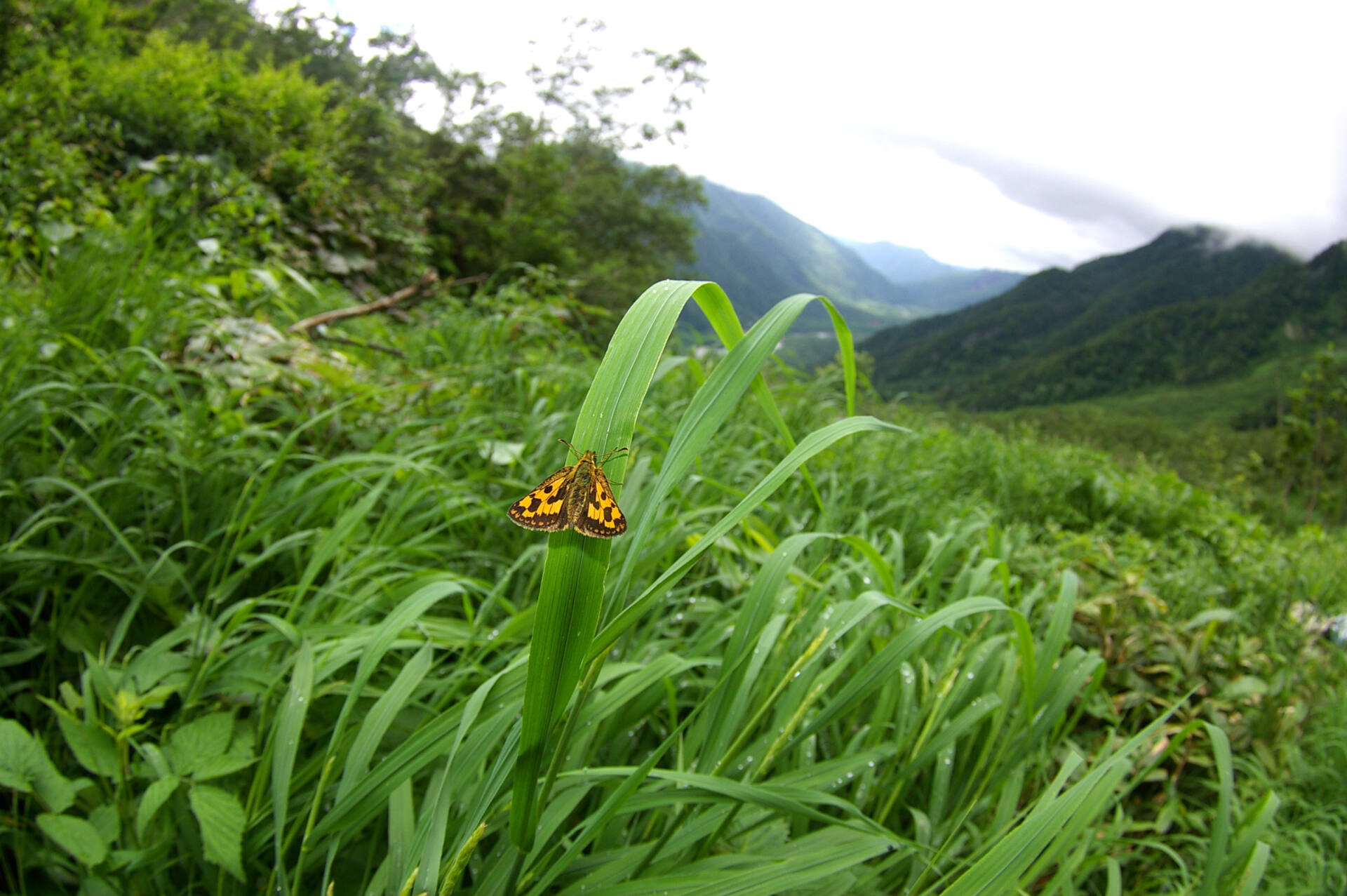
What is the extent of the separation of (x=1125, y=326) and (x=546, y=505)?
411 feet

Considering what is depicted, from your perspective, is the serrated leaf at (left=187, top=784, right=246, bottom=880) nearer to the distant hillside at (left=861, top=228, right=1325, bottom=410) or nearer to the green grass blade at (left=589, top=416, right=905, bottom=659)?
the green grass blade at (left=589, top=416, right=905, bottom=659)

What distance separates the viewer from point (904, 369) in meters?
109

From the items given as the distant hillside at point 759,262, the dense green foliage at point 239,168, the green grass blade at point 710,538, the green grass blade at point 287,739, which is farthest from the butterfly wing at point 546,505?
the distant hillside at point 759,262

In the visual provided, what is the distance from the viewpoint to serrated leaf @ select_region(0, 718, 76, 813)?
0.84 metres

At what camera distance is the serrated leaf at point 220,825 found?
0.81 m

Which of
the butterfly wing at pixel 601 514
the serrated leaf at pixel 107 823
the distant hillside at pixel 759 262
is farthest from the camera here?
the distant hillside at pixel 759 262

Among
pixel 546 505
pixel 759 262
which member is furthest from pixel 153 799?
pixel 759 262

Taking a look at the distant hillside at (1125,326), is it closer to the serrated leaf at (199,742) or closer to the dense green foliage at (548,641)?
the dense green foliage at (548,641)

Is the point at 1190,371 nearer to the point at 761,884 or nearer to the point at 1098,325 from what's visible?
the point at 1098,325

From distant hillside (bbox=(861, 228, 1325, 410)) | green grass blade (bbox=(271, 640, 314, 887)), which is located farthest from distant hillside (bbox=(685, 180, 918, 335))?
green grass blade (bbox=(271, 640, 314, 887))

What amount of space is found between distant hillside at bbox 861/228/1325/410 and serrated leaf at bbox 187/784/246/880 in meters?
87.9

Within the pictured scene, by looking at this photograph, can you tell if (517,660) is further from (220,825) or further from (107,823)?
(107,823)

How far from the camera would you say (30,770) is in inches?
33.9

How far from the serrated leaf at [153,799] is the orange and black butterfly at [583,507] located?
0.72 metres
